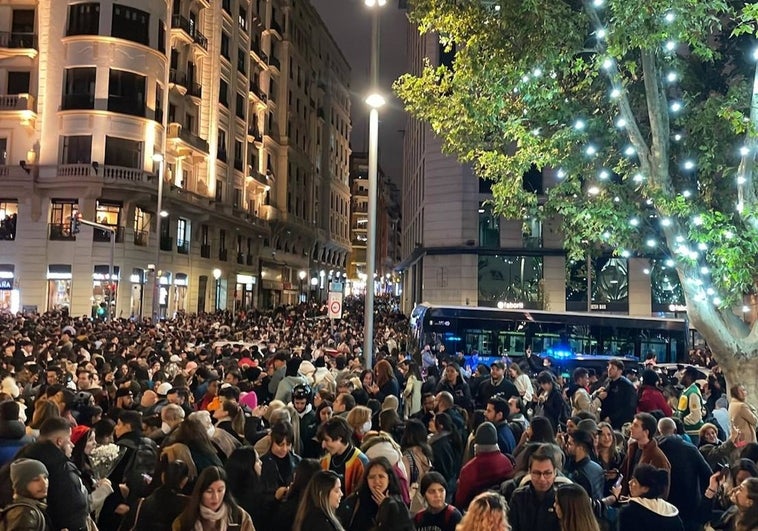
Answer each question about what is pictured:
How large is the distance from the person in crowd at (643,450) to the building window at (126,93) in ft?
118

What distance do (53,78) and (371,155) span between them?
29.6 metres

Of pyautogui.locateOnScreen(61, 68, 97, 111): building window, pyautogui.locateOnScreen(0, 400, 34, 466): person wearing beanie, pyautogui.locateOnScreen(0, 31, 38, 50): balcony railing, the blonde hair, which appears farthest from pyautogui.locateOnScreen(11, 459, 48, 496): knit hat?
A: pyautogui.locateOnScreen(0, 31, 38, 50): balcony railing

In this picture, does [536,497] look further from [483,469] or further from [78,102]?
[78,102]

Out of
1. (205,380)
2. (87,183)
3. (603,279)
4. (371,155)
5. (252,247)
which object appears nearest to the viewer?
(205,380)

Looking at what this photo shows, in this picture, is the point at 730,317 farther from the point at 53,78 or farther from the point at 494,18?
the point at 53,78

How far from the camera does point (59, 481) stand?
482 cm

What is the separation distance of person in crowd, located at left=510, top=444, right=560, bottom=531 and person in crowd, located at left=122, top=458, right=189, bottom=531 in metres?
2.40

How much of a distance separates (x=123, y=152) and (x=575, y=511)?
36.9 meters

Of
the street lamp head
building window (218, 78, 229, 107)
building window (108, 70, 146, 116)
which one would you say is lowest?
the street lamp head

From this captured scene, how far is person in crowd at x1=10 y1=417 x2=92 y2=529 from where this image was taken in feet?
15.5

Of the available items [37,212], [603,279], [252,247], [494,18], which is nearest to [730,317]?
[494,18]

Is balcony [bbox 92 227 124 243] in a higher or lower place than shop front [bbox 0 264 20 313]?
higher

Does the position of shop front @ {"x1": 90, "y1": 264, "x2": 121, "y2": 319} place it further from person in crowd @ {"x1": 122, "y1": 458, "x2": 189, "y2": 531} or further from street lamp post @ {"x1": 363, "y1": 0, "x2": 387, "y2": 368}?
person in crowd @ {"x1": 122, "y1": 458, "x2": 189, "y2": 531}

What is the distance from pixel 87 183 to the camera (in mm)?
34906
